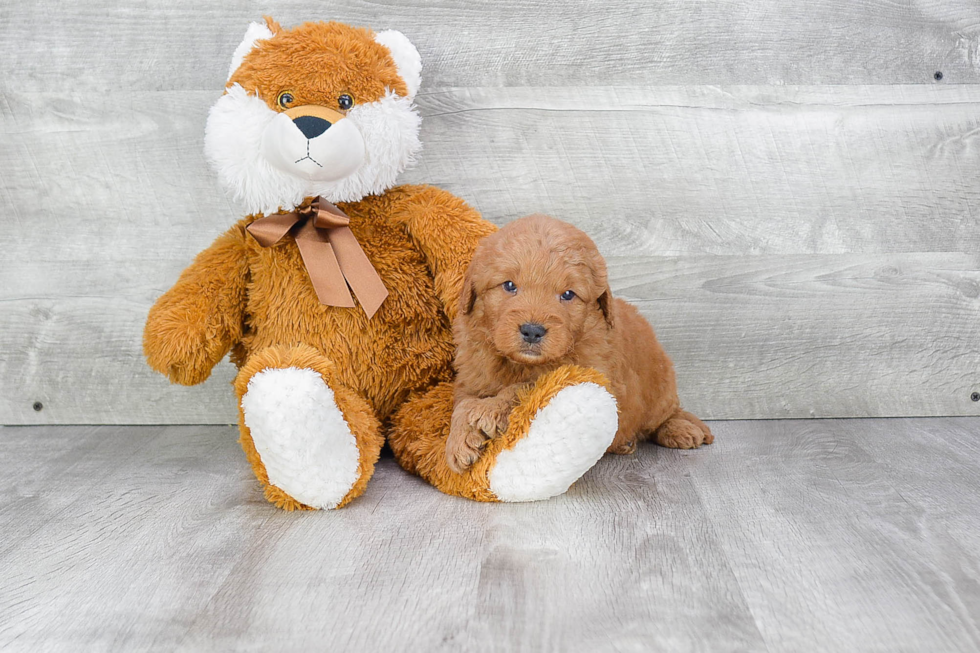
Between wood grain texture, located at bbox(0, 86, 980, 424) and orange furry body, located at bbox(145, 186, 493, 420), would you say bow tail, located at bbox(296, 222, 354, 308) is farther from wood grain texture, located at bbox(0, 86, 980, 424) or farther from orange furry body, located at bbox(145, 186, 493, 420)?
wood grain texture, located at bbox(0, 86, 980, 424)

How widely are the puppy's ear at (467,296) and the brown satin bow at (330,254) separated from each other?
145 mm

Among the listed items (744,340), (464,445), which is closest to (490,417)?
(464,445)

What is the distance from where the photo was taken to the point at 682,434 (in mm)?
1299

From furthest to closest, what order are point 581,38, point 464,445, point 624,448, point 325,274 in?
1. point 581,38
2. point 624,448
3. point 325,274
4. point 464,445

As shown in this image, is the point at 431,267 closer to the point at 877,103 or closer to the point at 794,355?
the point at 794,355

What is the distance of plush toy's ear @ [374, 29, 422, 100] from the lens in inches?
46.0

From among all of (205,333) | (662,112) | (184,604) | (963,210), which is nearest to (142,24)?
(205,333)

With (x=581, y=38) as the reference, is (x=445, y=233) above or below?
below

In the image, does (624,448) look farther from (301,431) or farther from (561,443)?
(301,431)

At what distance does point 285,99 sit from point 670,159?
0.64 meters

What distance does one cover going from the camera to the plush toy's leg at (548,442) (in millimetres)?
986

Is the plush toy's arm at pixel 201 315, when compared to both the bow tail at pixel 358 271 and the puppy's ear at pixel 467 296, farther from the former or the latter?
the puppy's ear at pixel 467 296

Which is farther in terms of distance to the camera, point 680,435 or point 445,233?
point 680,435

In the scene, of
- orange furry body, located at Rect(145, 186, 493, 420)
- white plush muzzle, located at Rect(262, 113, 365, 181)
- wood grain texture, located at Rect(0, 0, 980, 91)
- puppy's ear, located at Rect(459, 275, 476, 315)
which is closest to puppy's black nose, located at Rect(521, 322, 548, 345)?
puppy's ear, located at Rect(459, 275, 476, 315)
